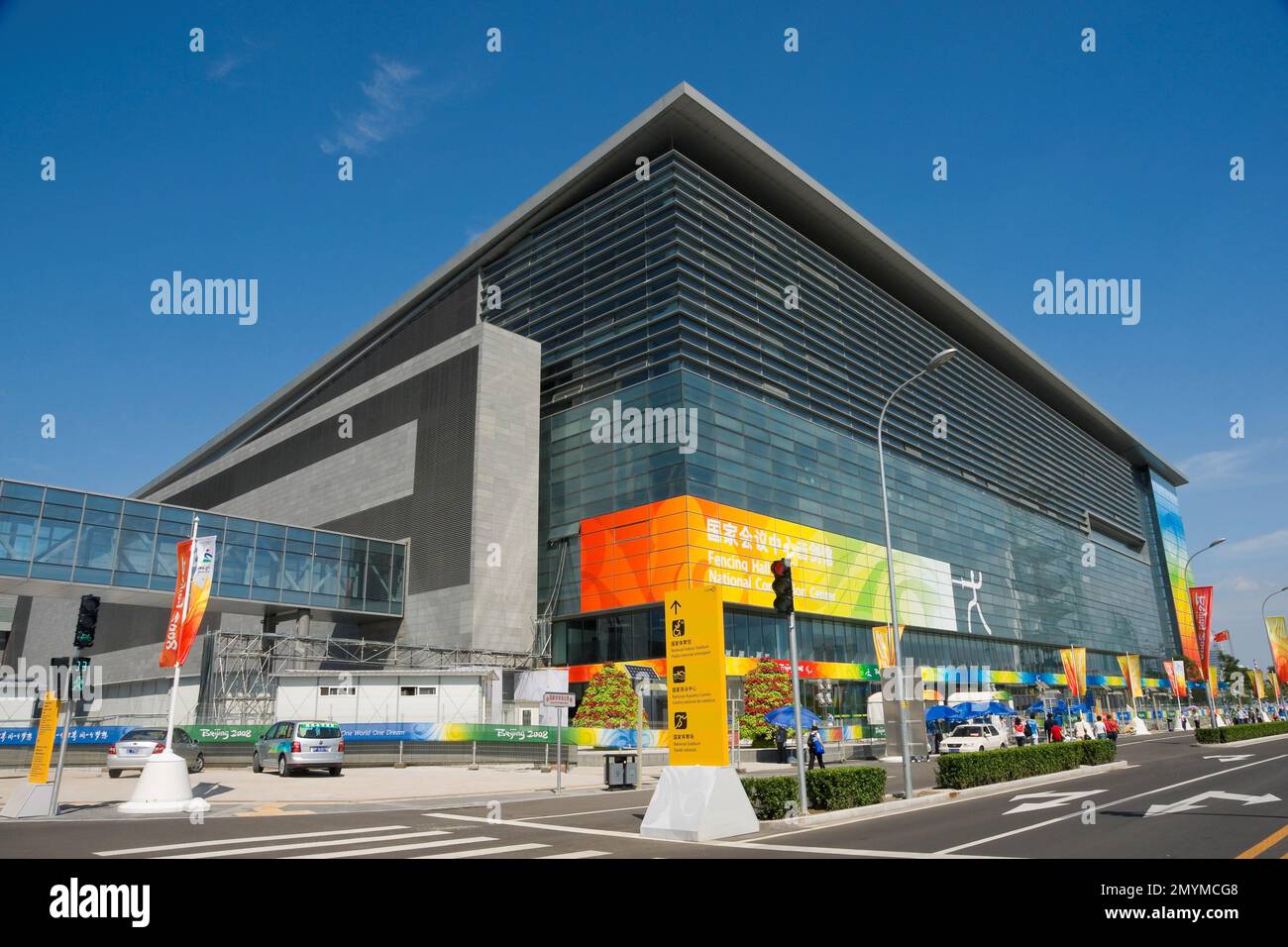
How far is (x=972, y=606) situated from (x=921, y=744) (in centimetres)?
3784

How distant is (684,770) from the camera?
14344mm

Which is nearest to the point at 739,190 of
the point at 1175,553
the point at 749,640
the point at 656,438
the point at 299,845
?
the point at 656,438

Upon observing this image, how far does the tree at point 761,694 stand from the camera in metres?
41.7

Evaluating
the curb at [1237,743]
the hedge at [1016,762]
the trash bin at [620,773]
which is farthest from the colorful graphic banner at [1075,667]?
the trash bin at [620,773]

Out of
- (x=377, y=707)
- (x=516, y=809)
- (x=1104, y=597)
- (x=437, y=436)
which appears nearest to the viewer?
(x=516, y=809)

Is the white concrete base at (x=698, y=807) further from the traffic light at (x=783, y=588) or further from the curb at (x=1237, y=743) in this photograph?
the curb at (x=1237, y=743)

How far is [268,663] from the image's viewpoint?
46.7 m

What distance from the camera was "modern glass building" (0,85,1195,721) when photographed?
1857 inches

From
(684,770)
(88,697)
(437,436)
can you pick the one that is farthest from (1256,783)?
(88,697)

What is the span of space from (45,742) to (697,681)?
14.3 m

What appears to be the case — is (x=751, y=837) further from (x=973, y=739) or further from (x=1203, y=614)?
(x=1203, y=614)

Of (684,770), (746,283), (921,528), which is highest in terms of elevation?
(746,283)

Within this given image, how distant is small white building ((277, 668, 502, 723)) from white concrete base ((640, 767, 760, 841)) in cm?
2679

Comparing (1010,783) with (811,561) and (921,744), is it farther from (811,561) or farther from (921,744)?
(811,561)
